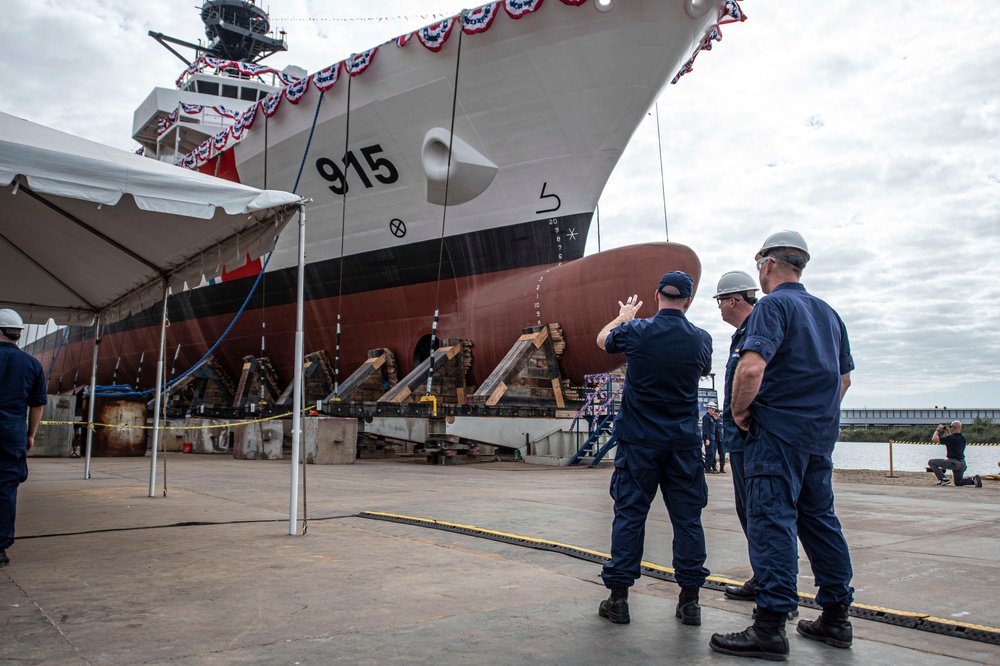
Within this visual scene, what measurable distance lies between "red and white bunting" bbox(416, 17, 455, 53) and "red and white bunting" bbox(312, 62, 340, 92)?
2357mm

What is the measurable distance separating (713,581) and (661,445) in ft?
3.09

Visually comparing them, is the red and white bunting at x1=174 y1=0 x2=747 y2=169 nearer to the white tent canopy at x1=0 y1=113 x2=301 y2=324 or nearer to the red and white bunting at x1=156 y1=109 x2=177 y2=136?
the red and white bunting at x1=156 y1=109 x2=177 y2=136

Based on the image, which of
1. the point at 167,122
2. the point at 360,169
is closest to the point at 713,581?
the point at 360,169

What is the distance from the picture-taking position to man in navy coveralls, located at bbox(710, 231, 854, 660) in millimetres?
2455

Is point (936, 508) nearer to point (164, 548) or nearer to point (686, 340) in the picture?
point (686, 340)

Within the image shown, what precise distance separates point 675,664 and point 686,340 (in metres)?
1.32

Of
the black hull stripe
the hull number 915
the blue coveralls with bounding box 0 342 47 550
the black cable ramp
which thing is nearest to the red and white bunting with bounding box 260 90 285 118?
the hull number 915

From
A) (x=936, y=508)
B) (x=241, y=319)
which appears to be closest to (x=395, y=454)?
(x=241, y=319)

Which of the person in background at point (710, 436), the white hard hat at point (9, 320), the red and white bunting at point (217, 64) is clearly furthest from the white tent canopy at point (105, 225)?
the red and white bunting at point (217, 64)

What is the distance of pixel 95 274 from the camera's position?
A: 7277 mm

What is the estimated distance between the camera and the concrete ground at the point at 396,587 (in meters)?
2.26

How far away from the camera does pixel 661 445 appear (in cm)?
283

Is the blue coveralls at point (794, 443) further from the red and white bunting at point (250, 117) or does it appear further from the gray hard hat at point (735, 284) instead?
the red and white bunting at point (250, 117)

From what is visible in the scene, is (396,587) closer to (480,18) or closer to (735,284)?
(735,284)
